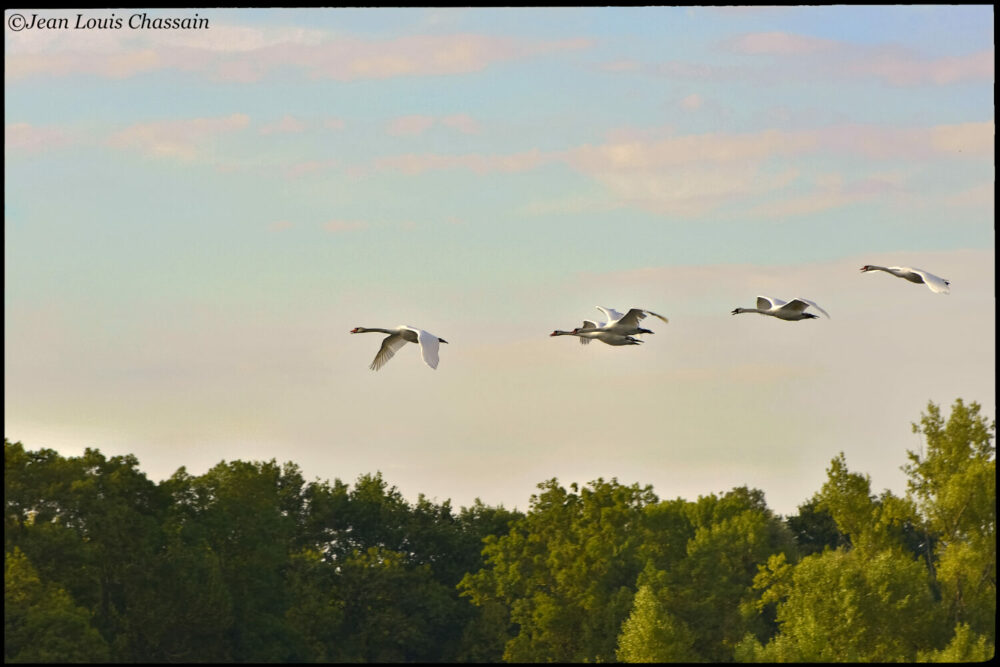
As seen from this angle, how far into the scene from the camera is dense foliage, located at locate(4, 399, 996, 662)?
69812mm

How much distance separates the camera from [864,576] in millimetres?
70062

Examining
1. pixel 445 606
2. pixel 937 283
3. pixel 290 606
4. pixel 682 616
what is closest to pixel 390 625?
pixel 445 606

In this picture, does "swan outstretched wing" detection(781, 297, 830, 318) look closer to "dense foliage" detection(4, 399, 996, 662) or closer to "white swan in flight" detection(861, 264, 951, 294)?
"white swan in flight" detection(861, 264, 951, 294)

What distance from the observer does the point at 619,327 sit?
51375 mm

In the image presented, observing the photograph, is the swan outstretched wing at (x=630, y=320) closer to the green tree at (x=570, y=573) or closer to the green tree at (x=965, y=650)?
the green tree at (x=965, y=650)

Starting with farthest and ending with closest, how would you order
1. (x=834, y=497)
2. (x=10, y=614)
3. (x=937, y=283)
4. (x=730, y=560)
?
(x=730, y=560) < (x=834, y=497) < (x=10, y=614) < (x=937, y=283)

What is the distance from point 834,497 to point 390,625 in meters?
31.7

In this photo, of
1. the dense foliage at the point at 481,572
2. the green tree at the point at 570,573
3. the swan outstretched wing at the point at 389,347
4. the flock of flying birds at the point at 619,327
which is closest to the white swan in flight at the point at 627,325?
the flock of flying birds at the point at 619,327

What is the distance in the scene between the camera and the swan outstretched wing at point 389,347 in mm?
45344

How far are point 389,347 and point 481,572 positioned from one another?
161ft

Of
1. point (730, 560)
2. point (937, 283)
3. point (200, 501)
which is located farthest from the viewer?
point (730, 560)

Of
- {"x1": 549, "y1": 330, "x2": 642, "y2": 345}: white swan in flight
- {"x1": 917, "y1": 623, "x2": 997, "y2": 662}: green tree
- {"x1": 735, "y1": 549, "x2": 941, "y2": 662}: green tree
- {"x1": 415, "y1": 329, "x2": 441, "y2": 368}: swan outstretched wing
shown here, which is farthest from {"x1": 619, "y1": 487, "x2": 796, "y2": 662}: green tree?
{"x1": 415, "y1": 329, "x2": 441, "y2": 368}: swan outstretched wing

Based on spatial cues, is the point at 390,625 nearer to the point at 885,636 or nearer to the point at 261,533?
the point at 261,533

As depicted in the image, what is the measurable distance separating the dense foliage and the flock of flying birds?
20288 mm
